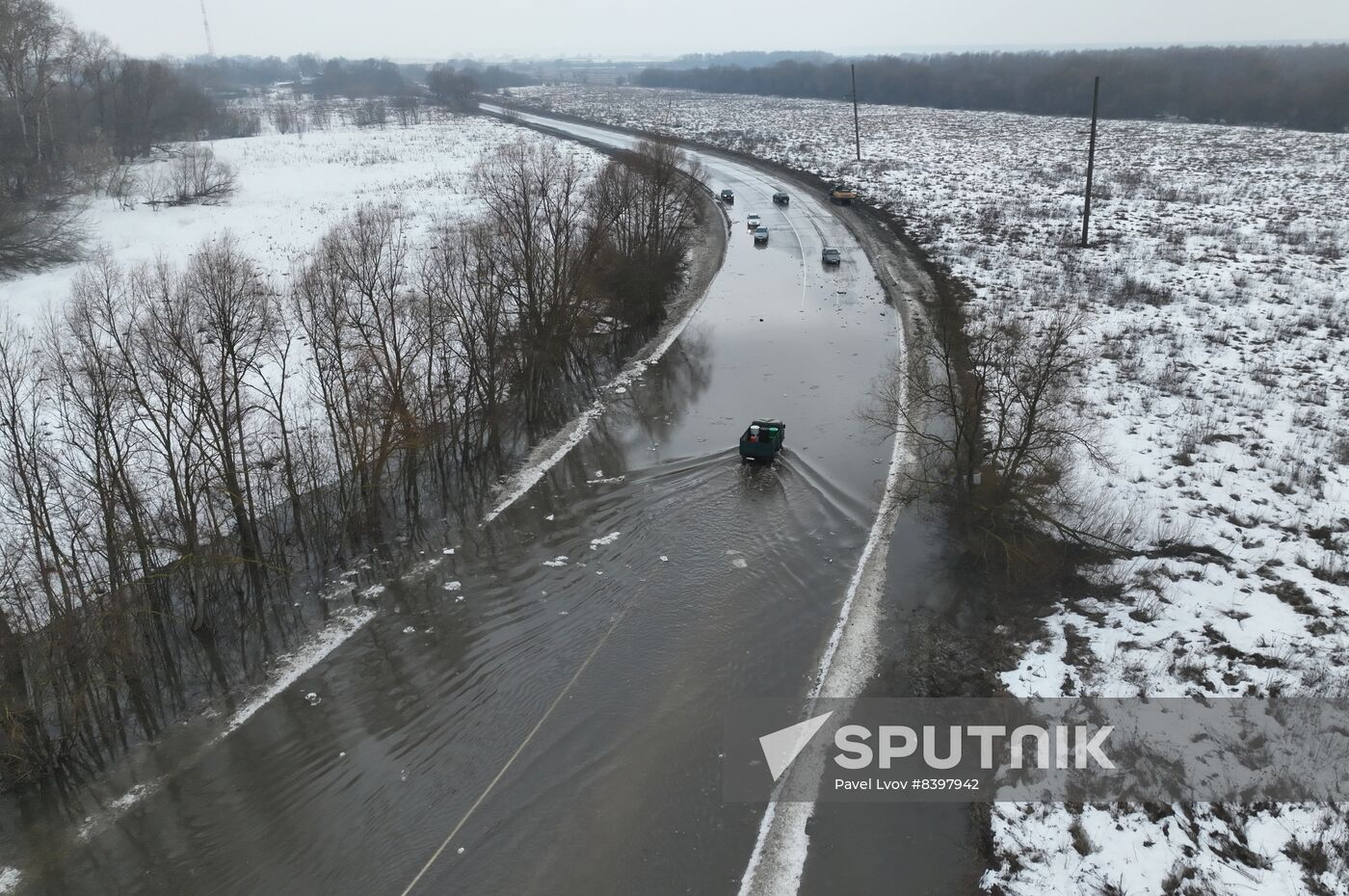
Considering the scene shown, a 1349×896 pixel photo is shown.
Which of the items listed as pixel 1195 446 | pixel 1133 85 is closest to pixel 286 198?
pixel 1195 446

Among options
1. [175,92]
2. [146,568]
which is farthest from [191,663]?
[175,92]

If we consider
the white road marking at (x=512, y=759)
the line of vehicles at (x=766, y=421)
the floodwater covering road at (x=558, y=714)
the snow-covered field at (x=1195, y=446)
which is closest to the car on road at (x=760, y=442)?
the line of vehicles at (x=766, y=421)

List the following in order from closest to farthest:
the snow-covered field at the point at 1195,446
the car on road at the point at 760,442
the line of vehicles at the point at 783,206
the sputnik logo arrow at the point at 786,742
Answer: the snow-covered field at the point at 1195,446, the sputnik logo arrow at the point at 786,742, the car on road at the point at 760,442, the line of vehicles at the point at 783,206

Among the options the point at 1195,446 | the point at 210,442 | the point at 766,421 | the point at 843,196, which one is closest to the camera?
the point at 210,442

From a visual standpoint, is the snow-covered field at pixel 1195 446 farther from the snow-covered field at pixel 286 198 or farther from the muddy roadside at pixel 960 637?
the snow-covered field at pixel 286 198

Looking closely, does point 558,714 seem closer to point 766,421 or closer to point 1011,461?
point 1011,461
